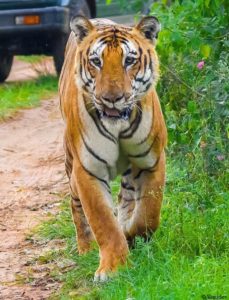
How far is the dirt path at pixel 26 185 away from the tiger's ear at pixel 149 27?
1366 mm

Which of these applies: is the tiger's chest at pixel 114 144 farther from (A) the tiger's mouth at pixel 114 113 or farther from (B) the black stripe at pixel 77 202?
(B) the black stripe at pixel 77 202

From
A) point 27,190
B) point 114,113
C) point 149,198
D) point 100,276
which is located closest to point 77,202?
point 149,198

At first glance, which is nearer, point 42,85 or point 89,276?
point 89,276

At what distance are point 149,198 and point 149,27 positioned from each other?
2.87 ft

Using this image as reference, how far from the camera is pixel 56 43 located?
12875 mm

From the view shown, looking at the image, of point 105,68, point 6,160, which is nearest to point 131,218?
point 105,68

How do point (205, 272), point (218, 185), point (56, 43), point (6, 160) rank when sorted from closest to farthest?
point (205, 272)
point (218, 185)
point (6, 160)
point (56, 43)

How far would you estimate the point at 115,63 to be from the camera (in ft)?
18.0

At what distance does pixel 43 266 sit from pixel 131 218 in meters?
0.57

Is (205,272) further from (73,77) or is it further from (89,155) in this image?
(73,77)

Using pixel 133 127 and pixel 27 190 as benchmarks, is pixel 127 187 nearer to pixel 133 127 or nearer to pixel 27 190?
pixel 133 127

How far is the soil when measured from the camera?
5.92 meters

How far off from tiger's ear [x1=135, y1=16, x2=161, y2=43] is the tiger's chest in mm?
394

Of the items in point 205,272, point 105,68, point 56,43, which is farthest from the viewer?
point 56,43
